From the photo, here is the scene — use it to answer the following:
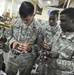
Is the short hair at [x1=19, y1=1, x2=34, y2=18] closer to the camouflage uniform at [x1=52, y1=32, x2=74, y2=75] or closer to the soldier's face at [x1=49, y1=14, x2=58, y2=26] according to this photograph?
the camouflage uniform at [x1=52, y1=32, x2=74, y2=75]

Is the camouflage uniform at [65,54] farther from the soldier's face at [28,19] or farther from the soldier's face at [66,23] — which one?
the soldier's face at [28,19]

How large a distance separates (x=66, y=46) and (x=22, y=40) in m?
0.58

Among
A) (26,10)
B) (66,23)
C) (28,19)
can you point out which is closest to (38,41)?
A: (28,19)

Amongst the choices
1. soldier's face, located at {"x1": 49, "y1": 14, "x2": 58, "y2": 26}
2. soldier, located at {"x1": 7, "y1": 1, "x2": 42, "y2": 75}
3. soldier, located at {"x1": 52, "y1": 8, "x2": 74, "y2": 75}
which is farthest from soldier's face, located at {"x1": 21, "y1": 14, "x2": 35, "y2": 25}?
soldier's face, located at {"x1": 49, "y1": 14, "x2": 58, "y2": 26}

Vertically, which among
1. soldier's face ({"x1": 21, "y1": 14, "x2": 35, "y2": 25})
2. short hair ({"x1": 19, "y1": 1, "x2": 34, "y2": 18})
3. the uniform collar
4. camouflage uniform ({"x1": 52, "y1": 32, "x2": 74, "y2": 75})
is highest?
short hair ({"x1": 19, "y1": 1, "x2": 34, "y2": 18})

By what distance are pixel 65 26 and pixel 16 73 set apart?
2.83 ft

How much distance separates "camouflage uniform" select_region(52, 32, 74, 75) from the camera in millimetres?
1680

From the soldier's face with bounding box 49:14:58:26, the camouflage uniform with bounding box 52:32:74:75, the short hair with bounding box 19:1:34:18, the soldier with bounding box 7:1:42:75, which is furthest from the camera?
the soldier's face with bounding box 49:14:58:26

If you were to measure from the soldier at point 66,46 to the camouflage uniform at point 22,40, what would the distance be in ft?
1.37

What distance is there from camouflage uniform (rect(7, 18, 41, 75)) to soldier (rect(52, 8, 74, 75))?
1.37 ft

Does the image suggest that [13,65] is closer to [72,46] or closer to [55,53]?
[55,53]

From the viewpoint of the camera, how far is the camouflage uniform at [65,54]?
1.68 meters

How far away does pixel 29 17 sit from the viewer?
1.97 metres

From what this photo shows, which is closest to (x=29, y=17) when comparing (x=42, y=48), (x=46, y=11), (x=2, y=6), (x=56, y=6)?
(x=42, y=48)
